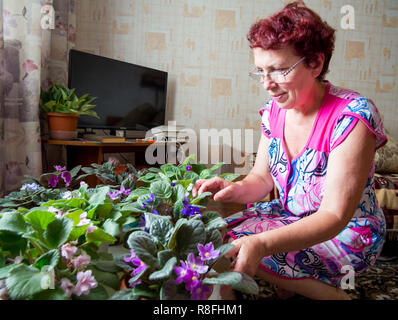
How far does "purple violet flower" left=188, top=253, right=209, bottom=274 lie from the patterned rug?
80 centimetres

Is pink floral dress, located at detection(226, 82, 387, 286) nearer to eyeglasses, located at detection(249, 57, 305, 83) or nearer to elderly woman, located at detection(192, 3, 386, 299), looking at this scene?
elderly woman, located at detection(192, 3, 386, 299)

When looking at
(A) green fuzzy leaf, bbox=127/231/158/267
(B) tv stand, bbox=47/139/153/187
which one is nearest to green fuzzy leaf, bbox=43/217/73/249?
(A) green fuzzy leaf, bbox=127/231/158/267

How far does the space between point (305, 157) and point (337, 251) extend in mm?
296

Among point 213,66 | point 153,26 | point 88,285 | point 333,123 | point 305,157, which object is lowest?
point 88,285

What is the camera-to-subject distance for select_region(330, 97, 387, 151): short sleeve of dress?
876mm

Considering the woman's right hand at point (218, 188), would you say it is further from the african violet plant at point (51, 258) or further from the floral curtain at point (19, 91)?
the floral curtain at point (19, 91)

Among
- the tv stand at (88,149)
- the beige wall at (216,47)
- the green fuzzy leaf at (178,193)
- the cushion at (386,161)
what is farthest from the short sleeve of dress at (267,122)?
the beige wall at (216,47)

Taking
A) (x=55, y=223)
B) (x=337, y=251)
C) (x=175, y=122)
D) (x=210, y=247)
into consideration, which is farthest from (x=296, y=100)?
(x=175, y=122)

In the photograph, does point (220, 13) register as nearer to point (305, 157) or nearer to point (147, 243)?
point (305, 157)

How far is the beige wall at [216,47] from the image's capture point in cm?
313

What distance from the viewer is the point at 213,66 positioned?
3387 mm

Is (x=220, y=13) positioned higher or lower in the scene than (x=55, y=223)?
higher

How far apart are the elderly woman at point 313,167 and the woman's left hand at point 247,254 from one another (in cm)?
12

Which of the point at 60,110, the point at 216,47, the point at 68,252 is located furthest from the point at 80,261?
the point at 216,47
